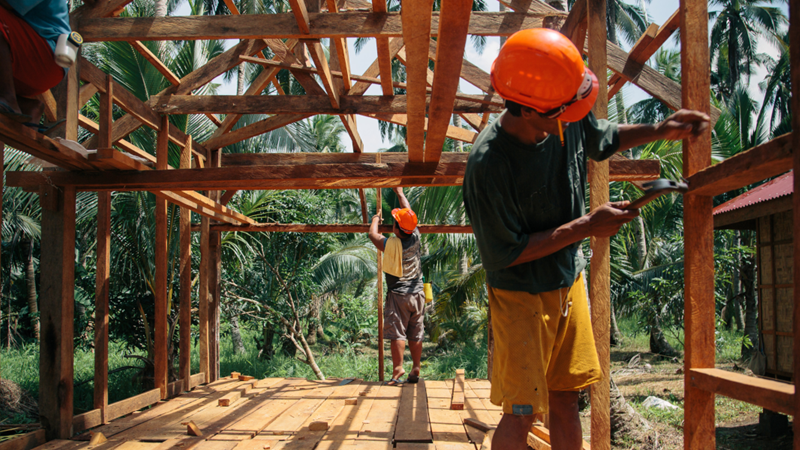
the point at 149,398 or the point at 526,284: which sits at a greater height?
the point at 526,284

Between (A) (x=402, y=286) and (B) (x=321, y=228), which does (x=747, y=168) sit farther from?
(B) (x=321, y=228)

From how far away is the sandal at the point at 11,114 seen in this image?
101 inches

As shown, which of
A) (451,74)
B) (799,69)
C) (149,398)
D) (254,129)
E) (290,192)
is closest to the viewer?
(799,69)

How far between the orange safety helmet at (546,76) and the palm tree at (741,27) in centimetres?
2443

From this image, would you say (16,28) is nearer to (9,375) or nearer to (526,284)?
(526,284)

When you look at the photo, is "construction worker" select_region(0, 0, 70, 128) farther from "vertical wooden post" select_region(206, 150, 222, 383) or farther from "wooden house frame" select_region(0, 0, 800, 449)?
"vertical wooden post" select_region(206, 150, 222, 383)

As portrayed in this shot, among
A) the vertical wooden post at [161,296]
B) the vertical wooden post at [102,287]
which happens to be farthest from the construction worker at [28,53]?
the vertical wooden post at [161,296]

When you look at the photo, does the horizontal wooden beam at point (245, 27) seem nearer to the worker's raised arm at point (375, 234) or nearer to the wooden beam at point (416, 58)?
the wooden beam at point (416, 58)

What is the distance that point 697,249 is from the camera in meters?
1.85

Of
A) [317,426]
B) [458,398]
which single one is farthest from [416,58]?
[458,398]

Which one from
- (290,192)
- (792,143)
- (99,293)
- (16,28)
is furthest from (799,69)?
(290,192)

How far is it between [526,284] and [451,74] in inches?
46.6

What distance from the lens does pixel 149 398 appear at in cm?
452

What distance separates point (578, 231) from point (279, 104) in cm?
400
